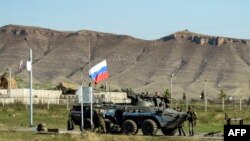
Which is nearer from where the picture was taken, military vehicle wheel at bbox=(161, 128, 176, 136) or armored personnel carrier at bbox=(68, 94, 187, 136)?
armored personnel carrier at bbox=(68, 94, 187, 136)

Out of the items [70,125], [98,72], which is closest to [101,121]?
[70,125]

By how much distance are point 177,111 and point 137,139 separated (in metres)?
6.50

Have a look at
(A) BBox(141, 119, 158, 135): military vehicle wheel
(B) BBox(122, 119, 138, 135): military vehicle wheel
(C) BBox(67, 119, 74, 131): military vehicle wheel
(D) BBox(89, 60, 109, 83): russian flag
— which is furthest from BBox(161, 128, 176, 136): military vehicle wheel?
(C) BBox(67, 119, 74, 131): military vehicle wheel

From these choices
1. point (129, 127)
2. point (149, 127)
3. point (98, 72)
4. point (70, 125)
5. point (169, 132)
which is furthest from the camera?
point (98, 72)

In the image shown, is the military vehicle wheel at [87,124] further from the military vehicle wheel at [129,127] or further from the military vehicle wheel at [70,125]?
the military vehicle wheel at [129,127]

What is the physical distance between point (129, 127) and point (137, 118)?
648 mm

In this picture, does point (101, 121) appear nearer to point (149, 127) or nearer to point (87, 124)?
point (87, 124)

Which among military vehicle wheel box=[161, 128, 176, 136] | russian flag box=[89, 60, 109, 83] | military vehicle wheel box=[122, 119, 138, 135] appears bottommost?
military vehicle wheel box=[161, 128, 176, 136]

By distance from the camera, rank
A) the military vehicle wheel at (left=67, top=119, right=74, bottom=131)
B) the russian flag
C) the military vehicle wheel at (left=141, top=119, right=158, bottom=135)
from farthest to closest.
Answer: the russian flag, the military vehicle wheel at (left=67, top=119, right=74, bottom=131), the military vehicle wheel at (left=141, top=119, right=158, bottom=135)

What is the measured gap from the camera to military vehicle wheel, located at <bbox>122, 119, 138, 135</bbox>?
34438 millimetres

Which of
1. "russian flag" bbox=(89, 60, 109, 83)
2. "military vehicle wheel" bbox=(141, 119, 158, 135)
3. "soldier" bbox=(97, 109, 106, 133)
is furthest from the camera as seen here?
"russian flag" bbox=(89, 60, 109, 83)

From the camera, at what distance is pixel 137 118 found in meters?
34.8

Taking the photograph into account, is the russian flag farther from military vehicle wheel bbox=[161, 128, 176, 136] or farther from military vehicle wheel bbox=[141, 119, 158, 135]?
military vehicle wheel bbox=[161, 128, 176, 136]

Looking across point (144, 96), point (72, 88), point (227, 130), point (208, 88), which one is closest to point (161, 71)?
point (208, 88)
